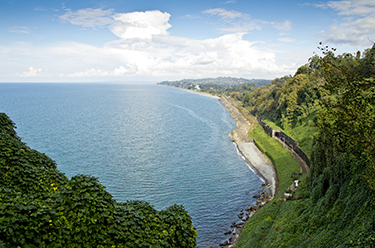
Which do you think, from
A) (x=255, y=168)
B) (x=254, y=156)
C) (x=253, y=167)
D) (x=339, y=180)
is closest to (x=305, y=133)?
(x=254, y=156)

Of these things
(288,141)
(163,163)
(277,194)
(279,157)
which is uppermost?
(288,141)

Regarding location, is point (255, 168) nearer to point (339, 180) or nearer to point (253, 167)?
point (253, 167)

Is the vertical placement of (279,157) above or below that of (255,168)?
above

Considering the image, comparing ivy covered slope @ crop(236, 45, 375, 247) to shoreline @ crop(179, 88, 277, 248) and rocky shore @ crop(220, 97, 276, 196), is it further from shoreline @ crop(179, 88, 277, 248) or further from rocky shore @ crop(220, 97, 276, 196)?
rocky shore @ crop(220, 97, 276, 196)

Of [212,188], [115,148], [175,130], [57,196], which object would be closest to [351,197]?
[57,196]

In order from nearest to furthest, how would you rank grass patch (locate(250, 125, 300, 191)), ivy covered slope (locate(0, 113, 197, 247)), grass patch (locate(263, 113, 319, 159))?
ivy covered slope (locate(0, 113, 197, 247)) < grass patch (locate(250, 125, 300, 191)) < grass patch (locate(263, 113, 319, 159))

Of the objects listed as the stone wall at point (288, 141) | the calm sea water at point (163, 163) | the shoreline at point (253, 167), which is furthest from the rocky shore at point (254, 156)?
the stone wall at point (288, 141)

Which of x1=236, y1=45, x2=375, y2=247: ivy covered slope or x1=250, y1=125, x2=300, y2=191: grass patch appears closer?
x1=236, y1=45, x2=375, y2=247: ivy covered slope

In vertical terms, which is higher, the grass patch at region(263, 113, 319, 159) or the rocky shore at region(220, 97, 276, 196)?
the grass patch at region(263, 113, 319, 159)

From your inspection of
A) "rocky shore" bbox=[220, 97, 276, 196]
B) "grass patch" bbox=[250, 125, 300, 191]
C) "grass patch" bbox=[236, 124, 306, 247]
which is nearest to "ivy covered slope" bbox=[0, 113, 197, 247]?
"grass patch" bbox=[236, 124, 306, 247]
